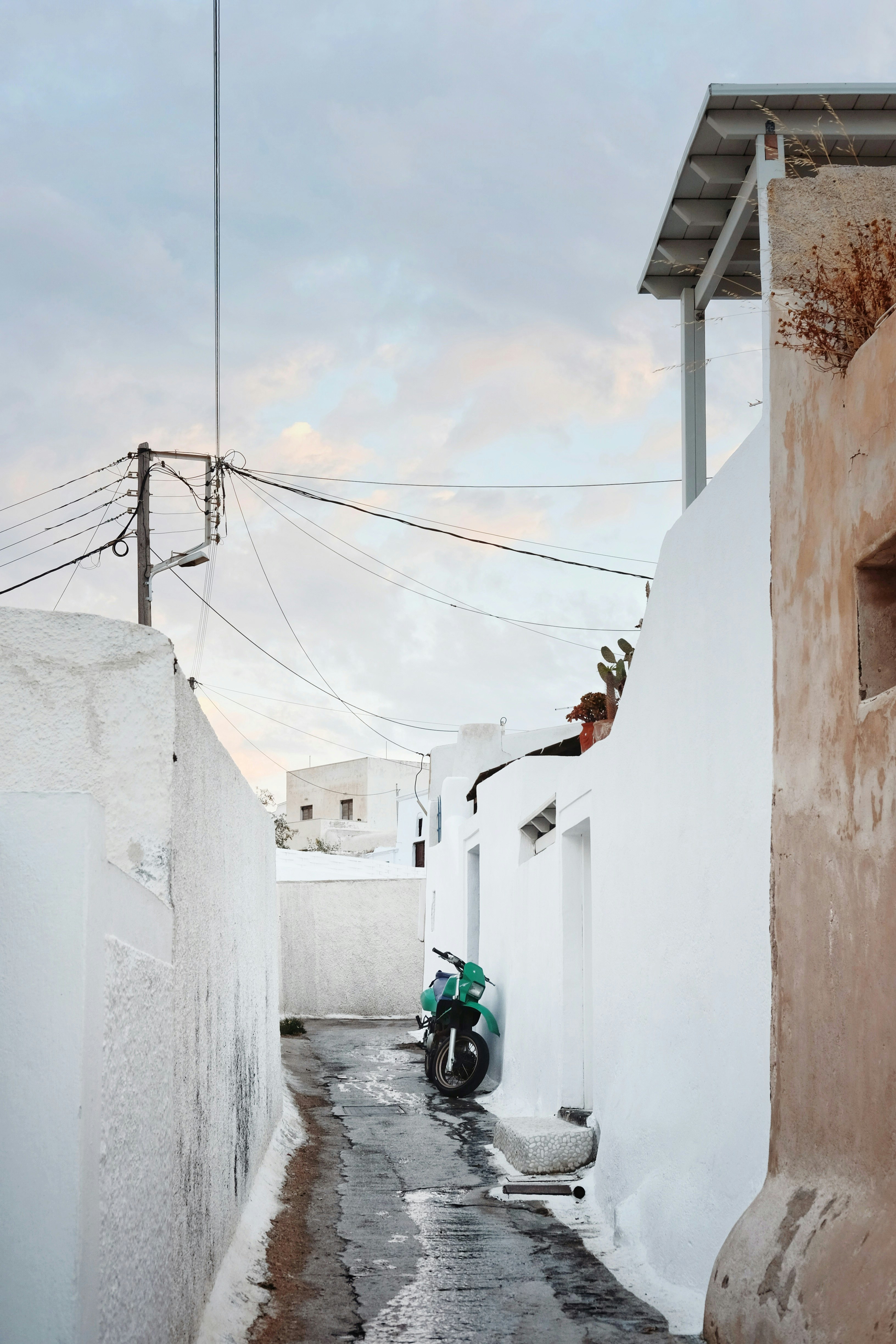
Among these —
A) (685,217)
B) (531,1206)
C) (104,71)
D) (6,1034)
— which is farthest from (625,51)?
(6,1034)

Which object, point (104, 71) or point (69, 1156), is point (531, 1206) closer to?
point (69, 1156)

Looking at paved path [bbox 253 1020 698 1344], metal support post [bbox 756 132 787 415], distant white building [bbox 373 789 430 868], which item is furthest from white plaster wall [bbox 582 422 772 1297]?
distant white building [bbox 373 789 430 868]

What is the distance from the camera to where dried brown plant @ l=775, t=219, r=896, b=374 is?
4652 millimetres

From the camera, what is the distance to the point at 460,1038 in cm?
1292

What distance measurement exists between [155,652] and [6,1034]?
1.90m

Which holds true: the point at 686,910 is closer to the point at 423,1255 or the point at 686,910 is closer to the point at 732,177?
the point at 423,1255

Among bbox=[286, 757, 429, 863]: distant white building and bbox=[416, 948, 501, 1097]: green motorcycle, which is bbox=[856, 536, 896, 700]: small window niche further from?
bbox=[286, 757, 429, 863]: distant white building

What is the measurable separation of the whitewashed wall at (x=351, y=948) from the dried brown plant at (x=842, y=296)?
19.7 meters

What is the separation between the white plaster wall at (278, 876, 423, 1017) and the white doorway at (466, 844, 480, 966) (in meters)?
7.33

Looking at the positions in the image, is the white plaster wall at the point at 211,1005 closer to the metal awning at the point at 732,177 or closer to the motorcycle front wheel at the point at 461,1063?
the metal awning at the point at 732,177

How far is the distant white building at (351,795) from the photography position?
4781 cm

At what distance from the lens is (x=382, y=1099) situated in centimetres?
1270

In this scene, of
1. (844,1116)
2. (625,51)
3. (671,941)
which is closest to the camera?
(844,1116)

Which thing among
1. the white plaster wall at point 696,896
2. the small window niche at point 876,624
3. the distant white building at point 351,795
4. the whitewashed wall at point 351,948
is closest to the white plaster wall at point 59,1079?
the small window niche at point 876,624
